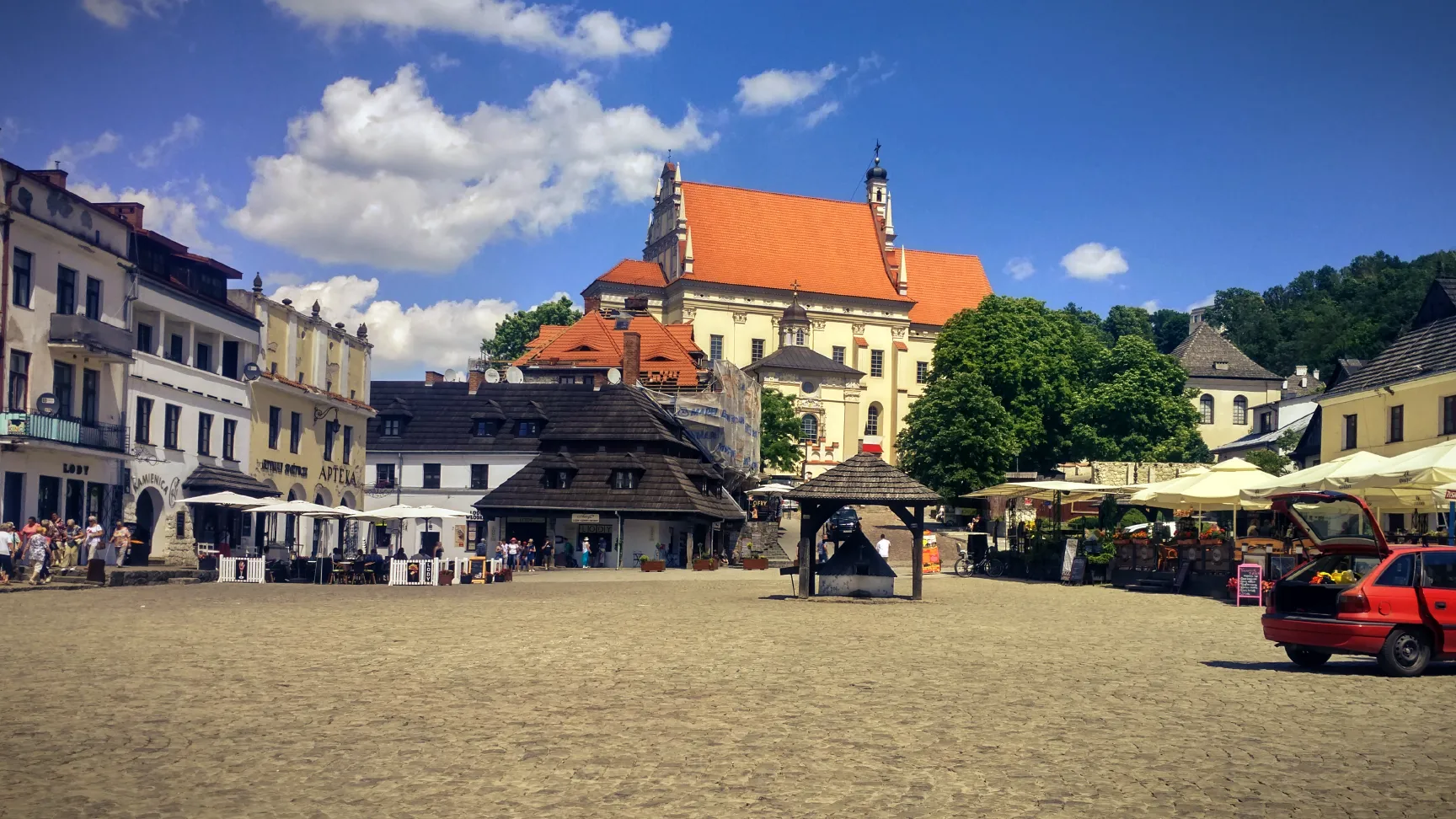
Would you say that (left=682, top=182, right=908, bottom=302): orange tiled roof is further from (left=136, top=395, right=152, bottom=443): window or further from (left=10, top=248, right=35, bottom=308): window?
(left=10, top=248, right=35, bottom=308): window

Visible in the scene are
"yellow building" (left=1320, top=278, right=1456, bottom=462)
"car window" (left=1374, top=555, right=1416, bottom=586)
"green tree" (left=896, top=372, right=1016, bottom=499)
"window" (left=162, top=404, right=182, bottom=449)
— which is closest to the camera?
"car window" (left=1374, top=555, right=1416, bottom=586)

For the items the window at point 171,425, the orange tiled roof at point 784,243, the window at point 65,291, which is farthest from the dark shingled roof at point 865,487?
the orange tiled roof at point 784,243

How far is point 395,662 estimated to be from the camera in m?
16.1

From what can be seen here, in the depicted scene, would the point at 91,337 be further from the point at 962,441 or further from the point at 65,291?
the point at 962,441

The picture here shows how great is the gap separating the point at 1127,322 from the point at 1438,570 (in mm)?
128171

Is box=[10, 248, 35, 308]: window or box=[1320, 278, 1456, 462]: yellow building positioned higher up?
box=[10, 248, 35, 308]: window

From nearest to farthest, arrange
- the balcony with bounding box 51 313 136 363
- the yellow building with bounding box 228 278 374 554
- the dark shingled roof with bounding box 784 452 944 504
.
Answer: the dark shingled roof with bounding box 784 452 944 504 < the balcony with bounding box 51 313 136 363 < the yellow building with bounding box 228 278 374 554

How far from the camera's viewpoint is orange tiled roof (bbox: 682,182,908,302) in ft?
380

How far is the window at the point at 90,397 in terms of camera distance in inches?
1631

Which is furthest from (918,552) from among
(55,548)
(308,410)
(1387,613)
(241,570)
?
(308,410)

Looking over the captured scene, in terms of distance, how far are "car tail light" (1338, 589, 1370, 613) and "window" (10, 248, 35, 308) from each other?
34.0 metres

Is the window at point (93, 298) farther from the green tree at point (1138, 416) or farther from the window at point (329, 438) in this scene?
the green tree at point (1138, 416)

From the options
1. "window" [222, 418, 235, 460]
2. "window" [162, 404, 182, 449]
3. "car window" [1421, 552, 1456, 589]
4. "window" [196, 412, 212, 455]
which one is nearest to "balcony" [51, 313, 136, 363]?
"window" [162, 404, 182, 449]

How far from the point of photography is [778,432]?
99062 mm
